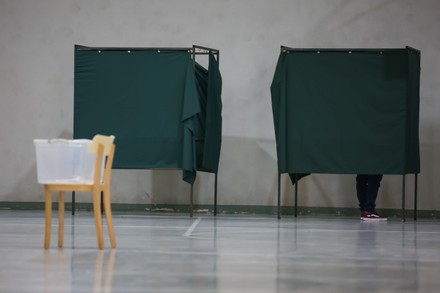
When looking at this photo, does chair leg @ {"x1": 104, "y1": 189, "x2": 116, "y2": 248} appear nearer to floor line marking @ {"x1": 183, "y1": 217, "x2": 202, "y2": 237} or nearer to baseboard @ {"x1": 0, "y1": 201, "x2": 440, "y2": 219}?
floor line marking @ {"x1": 183, "y1": 217, "x2": 202, "y2": 237}

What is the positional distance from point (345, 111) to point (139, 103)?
6.06ft

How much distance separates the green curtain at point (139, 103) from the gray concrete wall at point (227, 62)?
0.97 m

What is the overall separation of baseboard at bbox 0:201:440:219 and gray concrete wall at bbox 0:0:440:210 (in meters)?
0.06

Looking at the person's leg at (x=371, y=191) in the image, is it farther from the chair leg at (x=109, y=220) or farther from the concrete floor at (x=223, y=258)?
the chair leg at (x=109, y=220)

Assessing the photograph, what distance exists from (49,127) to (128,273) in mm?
5108

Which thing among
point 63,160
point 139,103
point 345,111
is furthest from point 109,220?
point 345,111

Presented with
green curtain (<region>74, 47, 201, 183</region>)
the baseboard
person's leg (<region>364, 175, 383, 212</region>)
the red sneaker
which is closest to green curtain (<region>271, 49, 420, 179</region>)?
person's leg (<region>364, 175, 383, 212</region>)

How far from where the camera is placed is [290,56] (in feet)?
23.5

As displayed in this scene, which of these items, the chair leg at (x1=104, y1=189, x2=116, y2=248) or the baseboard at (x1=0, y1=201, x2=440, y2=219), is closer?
the chair leg at (x1=104, y1=189, x2=116, y2=248)

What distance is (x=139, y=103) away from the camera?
7156mm

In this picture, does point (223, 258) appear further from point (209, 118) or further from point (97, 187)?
point (209, 118)

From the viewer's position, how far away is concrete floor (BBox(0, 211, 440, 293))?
304cm

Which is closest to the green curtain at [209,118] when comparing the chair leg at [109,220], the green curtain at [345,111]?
the green curtain at [345,111]

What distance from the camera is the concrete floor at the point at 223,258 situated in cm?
304
